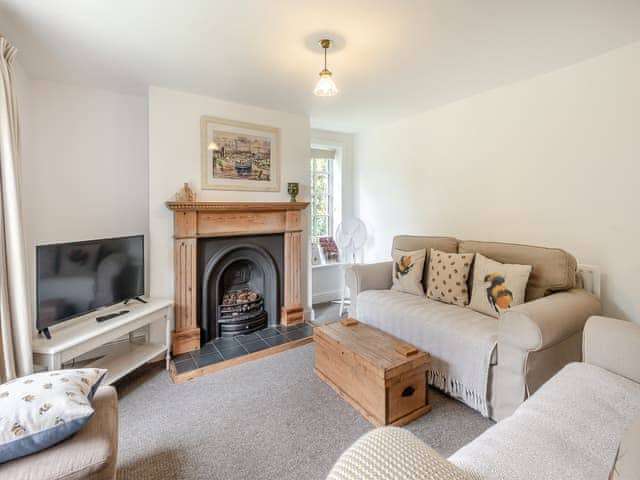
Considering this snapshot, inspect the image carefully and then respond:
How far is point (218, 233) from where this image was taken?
3027mm

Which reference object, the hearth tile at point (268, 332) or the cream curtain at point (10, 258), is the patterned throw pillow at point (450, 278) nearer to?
the hearth tile at point (268, 332)

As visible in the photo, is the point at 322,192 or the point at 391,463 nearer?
the point at 391,463

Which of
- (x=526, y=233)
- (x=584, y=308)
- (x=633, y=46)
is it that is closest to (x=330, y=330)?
(x=584, y=308)

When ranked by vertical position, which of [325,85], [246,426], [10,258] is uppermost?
[325,85]

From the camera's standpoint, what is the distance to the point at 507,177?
9.27 feet

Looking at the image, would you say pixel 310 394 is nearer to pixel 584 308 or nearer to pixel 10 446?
pixel 10 446

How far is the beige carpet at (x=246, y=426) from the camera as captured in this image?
62.5 inches

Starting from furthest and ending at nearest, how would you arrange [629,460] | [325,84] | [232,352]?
[232,352], [325,84], [629,460]

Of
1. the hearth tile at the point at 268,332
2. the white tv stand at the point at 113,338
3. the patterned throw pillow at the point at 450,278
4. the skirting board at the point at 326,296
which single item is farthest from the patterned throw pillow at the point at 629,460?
the skirting board at the point at 326,296

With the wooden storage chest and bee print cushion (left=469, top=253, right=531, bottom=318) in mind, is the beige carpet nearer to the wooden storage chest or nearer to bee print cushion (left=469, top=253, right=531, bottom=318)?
the wooden storage chest

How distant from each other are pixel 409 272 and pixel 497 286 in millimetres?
812

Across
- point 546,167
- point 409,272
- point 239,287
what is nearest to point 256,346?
point 239,287

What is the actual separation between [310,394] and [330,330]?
0.46m

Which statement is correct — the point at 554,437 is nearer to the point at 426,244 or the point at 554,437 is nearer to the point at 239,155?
the point at 426,244
